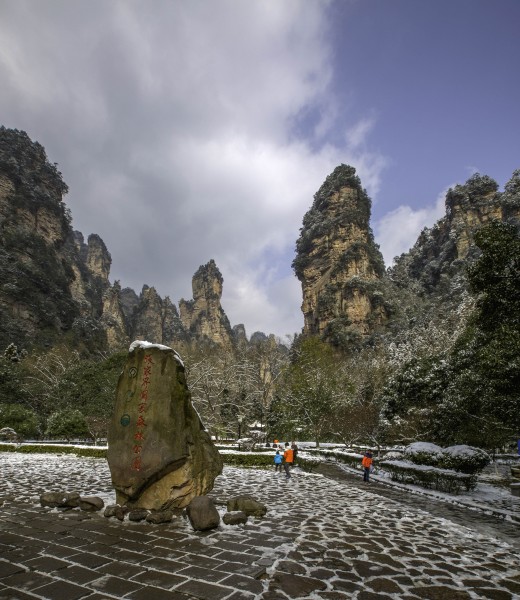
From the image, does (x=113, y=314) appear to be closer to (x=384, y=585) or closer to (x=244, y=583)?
(x=244, y=583)

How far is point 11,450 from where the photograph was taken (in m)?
21.4

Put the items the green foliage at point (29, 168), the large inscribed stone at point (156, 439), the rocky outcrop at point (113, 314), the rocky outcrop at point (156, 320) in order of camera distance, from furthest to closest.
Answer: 1. the rocky outcrop at point (156, 320)
2. the rocky outcrop at point (113, 314)
3. the green foliage at point (29, 168)
4. the large inscribed stone at point (156, 439)

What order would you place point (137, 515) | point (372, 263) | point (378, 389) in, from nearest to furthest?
1. point (137, 515)
2. point (378, 389)
3. point (372, 263)

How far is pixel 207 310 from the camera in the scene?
101m

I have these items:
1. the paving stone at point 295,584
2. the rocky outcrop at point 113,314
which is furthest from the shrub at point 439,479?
the rocky outcrop at point 113,314

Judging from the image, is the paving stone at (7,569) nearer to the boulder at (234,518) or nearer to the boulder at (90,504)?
the boulder at (90,504)

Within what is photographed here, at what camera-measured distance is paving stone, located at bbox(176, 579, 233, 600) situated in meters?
3.46

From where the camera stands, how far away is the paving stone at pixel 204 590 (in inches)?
136

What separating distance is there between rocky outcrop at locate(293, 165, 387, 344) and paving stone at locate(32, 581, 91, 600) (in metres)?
59.4

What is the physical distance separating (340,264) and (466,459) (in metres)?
57.6

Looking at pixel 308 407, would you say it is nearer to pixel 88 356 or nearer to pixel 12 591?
pixel 12 591

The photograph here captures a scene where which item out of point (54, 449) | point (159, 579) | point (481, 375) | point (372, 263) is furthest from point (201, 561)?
point (372, 263)

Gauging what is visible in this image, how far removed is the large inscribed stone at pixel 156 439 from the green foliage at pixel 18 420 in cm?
2341

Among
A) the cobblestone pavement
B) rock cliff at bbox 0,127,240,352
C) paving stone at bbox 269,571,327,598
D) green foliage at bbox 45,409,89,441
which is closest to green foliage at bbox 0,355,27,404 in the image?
green foliage at bbox 45,409,89,441
